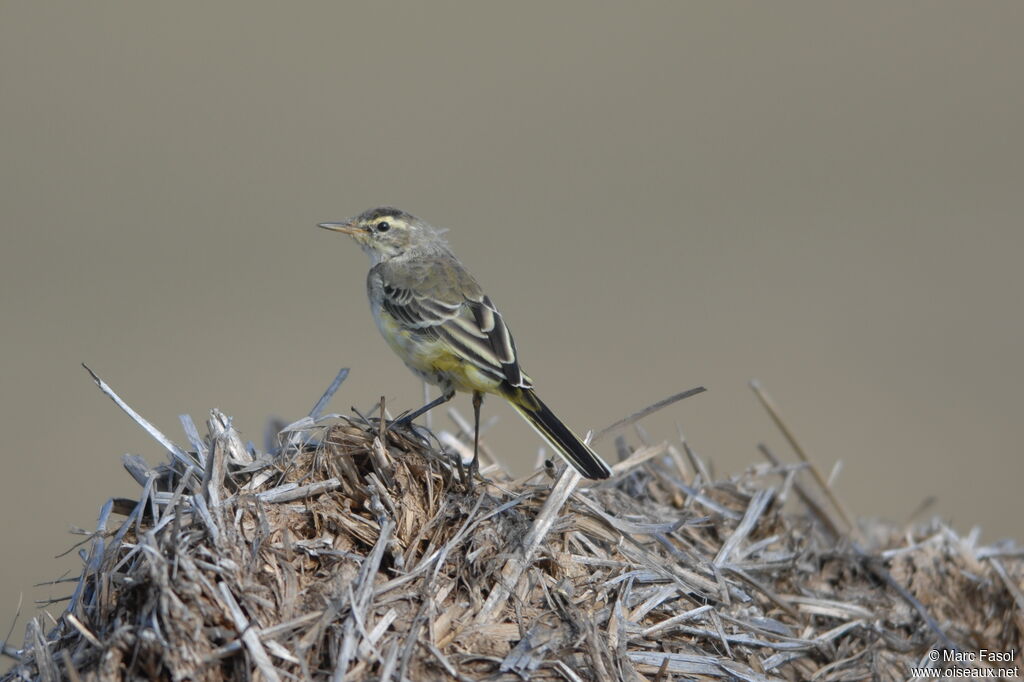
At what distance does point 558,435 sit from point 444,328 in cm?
132

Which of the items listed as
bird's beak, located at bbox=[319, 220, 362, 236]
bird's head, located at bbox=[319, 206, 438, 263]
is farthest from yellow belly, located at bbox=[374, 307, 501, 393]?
bird's beak, located at bbox=[319, 220, 362, 236]

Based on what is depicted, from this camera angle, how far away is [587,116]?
2338cm

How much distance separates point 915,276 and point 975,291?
97 centimetres

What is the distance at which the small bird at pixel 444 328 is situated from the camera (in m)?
6.00

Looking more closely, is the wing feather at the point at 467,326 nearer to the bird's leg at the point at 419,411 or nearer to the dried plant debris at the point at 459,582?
the bird's leg at the point at 419,411

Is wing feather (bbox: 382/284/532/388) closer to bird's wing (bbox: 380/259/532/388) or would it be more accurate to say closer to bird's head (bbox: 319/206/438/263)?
bird's wing (bbox: 380/259/532/388)

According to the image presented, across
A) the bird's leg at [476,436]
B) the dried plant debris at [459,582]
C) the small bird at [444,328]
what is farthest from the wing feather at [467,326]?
the dried plant debris at [459,582]

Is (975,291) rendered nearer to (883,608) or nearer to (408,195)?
(408,195)

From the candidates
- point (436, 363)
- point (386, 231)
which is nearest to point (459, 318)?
point (436, 363)

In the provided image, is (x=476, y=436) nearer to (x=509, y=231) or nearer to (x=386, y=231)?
(x=386, y=231)

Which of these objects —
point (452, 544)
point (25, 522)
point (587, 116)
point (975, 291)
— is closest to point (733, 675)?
point (452, 544)

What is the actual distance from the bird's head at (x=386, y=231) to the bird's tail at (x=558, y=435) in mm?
2478

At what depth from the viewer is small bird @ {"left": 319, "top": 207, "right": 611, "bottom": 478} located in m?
6.00

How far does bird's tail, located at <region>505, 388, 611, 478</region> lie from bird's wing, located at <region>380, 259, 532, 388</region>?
0.08 m
